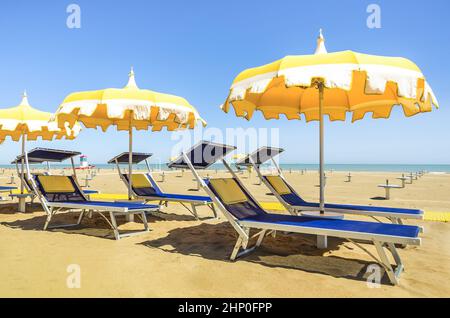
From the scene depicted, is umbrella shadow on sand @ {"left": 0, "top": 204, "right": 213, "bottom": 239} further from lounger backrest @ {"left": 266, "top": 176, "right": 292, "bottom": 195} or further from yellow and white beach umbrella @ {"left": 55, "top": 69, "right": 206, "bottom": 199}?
yellow and white beach umbrella @ {"left": 55, "top": 69, "right": 206, "bottom": 199}

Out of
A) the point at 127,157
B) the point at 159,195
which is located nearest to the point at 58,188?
the point at 127,157

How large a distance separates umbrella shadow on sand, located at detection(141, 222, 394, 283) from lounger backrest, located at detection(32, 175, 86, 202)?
7.75ft

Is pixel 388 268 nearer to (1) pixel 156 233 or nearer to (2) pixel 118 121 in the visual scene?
(1) pixel 156 233

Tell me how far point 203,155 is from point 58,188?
134 inches

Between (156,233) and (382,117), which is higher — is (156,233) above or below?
below

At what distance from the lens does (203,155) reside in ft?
15.7

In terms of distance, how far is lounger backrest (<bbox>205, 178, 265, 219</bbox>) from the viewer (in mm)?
4348

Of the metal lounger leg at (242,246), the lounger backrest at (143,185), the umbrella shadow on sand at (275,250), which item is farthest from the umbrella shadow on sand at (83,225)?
the metal lounger leg at (242,246)

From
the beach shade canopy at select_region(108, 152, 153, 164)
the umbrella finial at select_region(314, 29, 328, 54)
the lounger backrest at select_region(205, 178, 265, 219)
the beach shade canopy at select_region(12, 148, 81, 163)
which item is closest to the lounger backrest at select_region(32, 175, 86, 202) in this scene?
the beach shade canopy at select_region(12, 148, 81, 163)

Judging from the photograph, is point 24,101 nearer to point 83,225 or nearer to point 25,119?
point 25,119

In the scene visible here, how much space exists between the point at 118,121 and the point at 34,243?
3953 mm

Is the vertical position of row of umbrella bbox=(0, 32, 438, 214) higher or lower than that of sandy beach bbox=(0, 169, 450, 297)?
higher

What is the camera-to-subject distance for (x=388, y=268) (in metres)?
3.07
